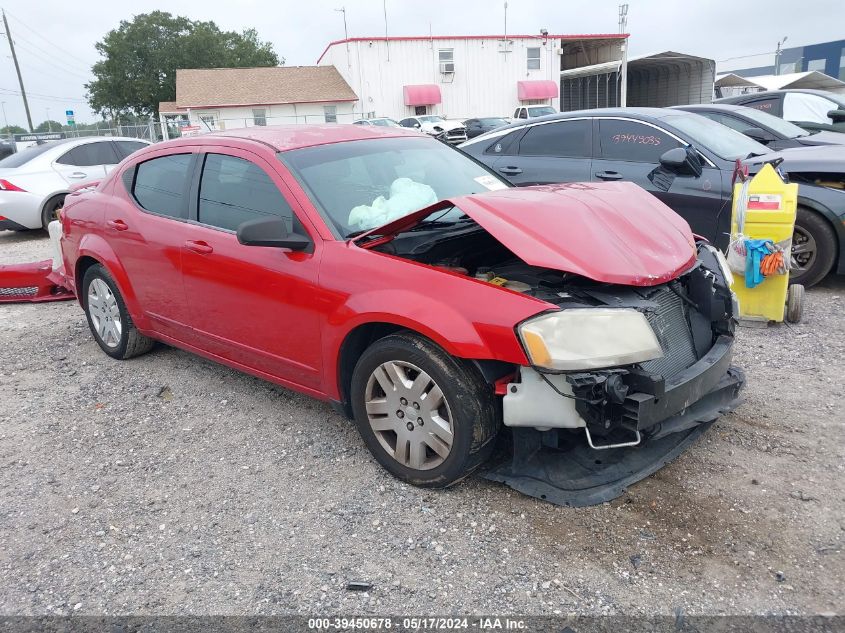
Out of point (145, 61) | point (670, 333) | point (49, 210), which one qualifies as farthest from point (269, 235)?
point (145, 61)

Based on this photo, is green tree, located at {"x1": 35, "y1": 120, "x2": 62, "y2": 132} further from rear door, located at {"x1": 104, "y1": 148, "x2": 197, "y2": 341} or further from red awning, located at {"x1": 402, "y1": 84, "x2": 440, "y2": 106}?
rear door, located at {"x1": 104, "y1": 148, "x2": 197, "y2": 341}

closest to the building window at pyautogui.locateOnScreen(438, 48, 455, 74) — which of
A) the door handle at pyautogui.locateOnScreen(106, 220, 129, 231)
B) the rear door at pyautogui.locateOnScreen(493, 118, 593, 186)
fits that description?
the rear door at pyautogui.locateOnScreen(493, 118, 593, 186)

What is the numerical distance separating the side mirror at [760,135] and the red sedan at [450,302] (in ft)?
15.5

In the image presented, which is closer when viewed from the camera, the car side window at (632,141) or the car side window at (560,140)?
the car side window at (632,141)

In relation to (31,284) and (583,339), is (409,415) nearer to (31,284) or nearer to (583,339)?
(583,339)

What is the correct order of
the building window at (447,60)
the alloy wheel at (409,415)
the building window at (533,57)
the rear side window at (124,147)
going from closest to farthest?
the alloy wheel at (409,415) < the rear side window at (124,147) < the building window at (447,60) < the building window at (533,57)

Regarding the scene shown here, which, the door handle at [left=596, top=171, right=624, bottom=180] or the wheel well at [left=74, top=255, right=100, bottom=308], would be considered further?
the door handle at [left=596, top=171, right=624, bottom=180]

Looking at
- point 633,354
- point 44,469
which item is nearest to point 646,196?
point 633,354

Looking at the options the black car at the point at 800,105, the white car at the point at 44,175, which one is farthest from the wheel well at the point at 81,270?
the black car at the point at 800,105

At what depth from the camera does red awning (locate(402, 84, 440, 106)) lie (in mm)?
38781

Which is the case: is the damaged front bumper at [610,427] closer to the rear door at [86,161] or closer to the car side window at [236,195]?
the car side window at [236,195]

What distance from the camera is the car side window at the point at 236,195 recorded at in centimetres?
356

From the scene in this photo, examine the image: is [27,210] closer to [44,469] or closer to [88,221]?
[88,221]

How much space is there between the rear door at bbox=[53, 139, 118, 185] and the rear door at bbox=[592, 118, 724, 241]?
835cm
